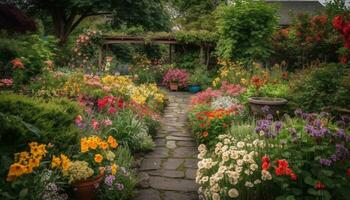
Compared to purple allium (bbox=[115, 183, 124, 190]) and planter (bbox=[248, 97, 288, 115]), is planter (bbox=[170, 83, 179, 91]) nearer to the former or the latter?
planter (bbox=[248, 97, 288, 115])

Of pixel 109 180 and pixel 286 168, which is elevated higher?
pixel 286 168

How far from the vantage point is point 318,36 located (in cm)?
1051

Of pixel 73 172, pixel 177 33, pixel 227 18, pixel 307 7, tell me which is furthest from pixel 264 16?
pixel 307 7

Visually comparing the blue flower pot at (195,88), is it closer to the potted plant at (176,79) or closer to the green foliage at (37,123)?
the potted plant at (176,79)

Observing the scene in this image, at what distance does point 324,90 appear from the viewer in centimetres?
641

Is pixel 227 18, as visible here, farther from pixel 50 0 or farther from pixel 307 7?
pixel 307 7

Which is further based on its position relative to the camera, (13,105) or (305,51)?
(305,51)

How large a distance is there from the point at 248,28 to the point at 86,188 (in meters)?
8.67

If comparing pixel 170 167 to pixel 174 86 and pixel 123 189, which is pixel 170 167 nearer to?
pixel 123 189

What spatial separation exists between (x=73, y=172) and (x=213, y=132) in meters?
2.77

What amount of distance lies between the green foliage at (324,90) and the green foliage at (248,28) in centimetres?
409

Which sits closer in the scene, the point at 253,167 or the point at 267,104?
the point at 253,167

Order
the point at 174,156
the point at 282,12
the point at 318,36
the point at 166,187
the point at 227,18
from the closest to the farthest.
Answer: the point at 166,187
the point at 174,156
the point at 318,36
the point at 227,18
the point at 282,12

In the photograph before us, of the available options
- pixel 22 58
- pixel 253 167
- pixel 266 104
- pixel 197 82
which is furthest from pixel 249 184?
pixel 197 82
